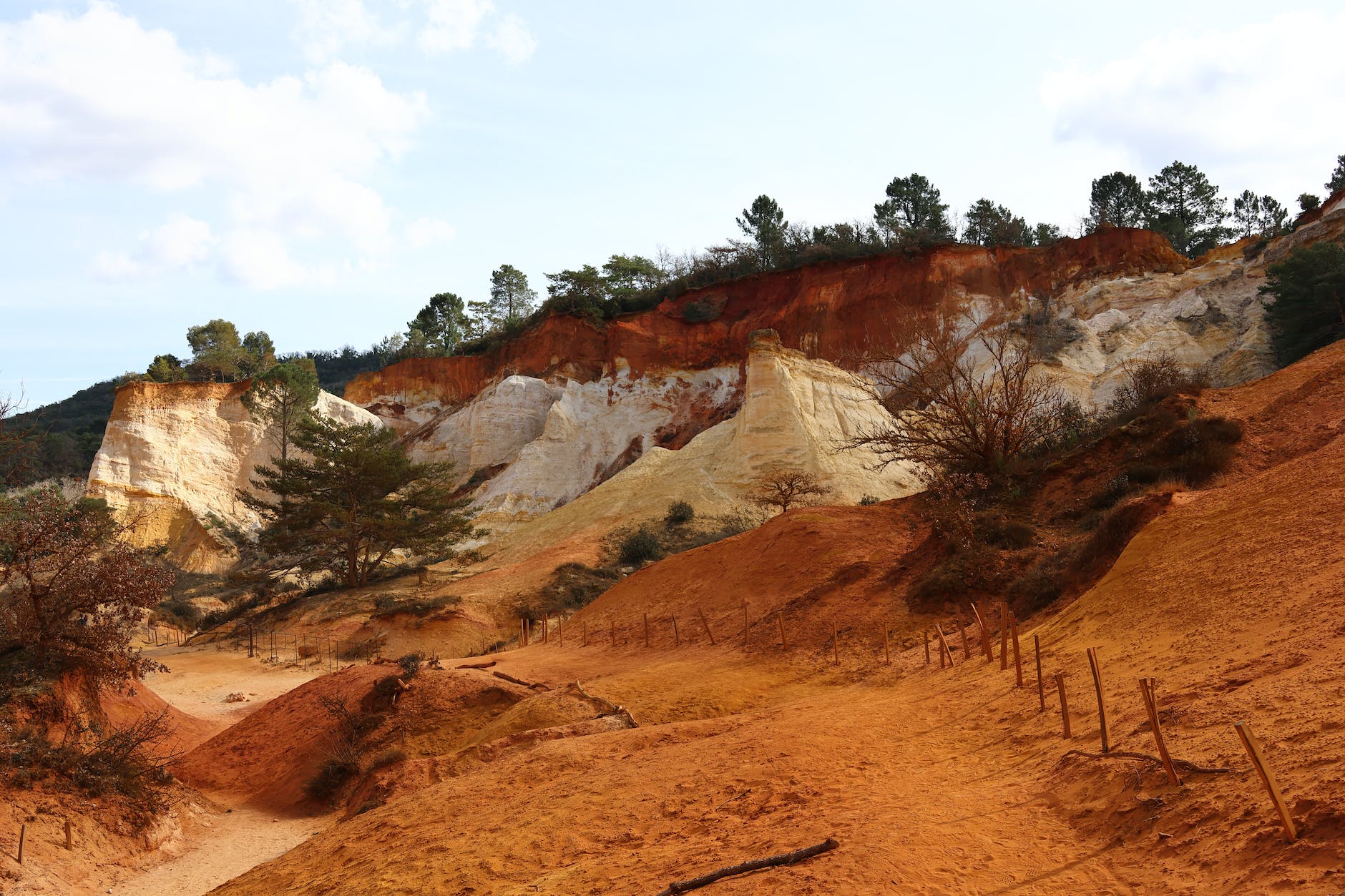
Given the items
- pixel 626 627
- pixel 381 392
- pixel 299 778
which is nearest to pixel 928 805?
pixel 299 778

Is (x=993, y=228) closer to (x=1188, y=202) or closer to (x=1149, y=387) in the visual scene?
(x=1188, y=202)

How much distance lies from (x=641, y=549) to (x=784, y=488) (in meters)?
5.89

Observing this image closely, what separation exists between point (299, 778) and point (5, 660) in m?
4.22

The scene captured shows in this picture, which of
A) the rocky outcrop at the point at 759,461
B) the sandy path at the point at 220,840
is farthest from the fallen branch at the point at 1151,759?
the rocky outcrop at the point at 759,461

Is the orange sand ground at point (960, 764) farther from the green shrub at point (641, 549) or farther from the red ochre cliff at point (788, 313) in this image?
the red ochre cliff at point (788, 313)

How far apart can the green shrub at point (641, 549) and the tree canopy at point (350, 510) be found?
6516mm

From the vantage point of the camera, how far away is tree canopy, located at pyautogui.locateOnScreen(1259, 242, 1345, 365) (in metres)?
32.6

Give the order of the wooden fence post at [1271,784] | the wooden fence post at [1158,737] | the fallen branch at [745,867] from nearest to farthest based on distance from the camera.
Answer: the wooden fence post at [1271,784]
the wooden fence post at [1158,737]
the fallen branch at [745,867]

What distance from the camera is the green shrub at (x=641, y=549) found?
3316 cm

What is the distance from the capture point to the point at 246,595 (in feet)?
123

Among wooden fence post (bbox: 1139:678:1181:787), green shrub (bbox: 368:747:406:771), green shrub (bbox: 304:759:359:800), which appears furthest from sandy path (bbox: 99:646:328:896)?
wooden fence post (bbox: 1139:678:1181:787)

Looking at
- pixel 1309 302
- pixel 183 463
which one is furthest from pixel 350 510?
pixel 1309 302

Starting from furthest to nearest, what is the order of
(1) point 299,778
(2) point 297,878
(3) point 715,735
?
(1) point 299,778
(3) point 715,735
(2) point 297,878

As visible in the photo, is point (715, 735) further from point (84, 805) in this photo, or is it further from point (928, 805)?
point (84, 805)
